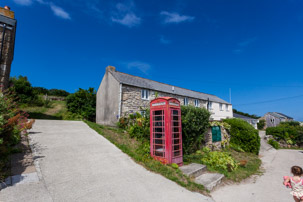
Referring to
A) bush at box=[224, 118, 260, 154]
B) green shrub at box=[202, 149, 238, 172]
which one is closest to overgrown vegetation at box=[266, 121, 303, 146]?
bush at box=[224, 118, 260, 154]

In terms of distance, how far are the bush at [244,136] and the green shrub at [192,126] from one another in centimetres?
487

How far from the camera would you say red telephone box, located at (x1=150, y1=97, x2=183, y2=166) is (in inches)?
244

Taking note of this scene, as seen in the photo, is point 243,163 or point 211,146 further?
point 211,146

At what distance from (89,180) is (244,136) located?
1204 cm

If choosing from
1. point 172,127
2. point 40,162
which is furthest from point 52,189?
point 172,127

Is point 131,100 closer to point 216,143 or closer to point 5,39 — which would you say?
point 216,143

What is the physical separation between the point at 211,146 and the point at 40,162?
981 cm

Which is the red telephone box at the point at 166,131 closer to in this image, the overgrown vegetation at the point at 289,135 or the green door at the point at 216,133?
the green door at the point at 216,133

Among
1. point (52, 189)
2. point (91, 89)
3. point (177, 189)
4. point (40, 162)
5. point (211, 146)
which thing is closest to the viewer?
point (52, 189)

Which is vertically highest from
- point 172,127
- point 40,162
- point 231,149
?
point 172,127

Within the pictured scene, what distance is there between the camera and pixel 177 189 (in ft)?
14.8

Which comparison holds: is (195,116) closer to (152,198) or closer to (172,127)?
(172,127)

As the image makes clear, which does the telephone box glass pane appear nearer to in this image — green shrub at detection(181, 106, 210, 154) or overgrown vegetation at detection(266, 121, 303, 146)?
green shrub at detection(181, 106, 210, 154)

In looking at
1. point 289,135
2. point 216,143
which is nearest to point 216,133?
point 216,143
